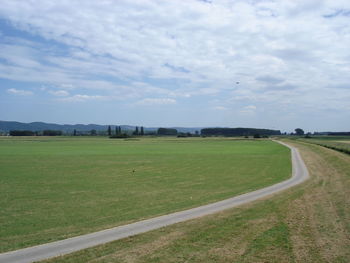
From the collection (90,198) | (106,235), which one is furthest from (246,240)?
(90,198)

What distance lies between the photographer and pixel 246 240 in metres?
11.0

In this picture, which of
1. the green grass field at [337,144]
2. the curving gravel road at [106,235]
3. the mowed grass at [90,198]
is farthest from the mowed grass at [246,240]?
the green grass field at [337,144]

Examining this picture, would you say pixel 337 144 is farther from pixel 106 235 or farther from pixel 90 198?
pixel 106 235

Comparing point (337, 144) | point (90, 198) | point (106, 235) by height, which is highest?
point (337, 144)

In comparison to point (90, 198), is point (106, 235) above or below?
above

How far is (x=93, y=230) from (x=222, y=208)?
6.31 meters

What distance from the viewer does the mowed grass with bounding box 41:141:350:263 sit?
31.1ft

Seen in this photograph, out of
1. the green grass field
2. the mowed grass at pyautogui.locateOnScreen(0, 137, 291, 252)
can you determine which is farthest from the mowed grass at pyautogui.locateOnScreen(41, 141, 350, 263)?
the green grass field

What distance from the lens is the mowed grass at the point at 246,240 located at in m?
9.48

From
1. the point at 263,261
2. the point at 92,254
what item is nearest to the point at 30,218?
the point at 92,254

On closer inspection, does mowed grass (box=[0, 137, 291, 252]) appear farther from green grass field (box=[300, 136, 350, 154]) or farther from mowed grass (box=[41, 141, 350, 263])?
green grass field (box=[300, 136, 350, 154])

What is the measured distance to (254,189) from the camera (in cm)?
2177

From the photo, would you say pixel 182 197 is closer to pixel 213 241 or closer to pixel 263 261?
pixel 213 241

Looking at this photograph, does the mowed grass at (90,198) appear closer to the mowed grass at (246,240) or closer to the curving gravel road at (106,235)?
the curving gravel road at (106,235)
